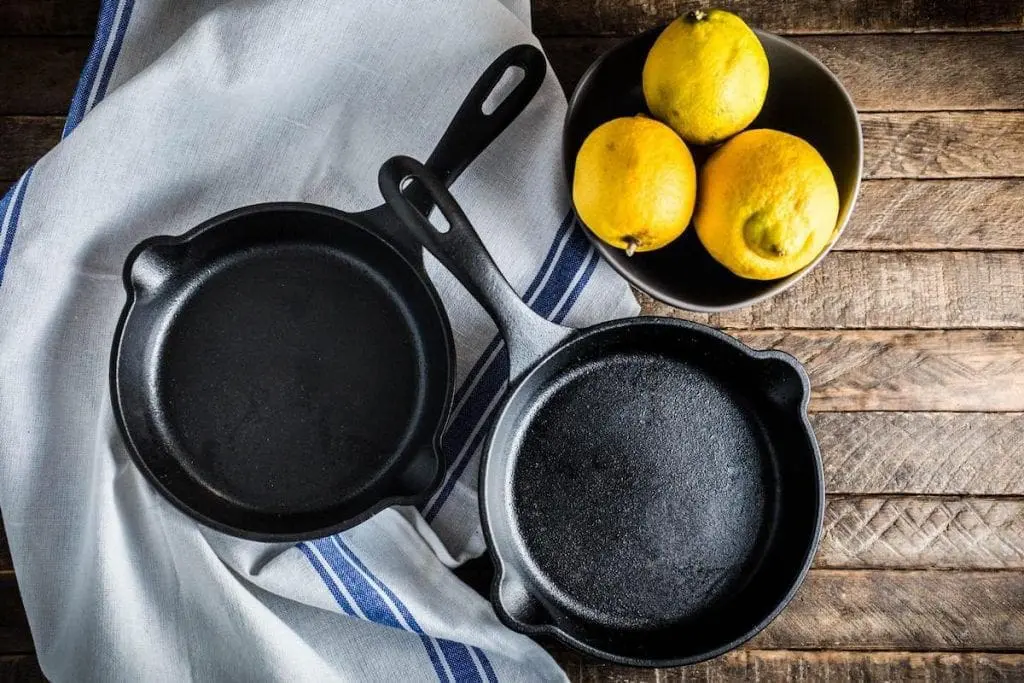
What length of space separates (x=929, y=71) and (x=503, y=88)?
1.36ft

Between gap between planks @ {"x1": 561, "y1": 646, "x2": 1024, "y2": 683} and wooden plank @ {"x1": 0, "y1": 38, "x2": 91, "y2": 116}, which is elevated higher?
wooden plank @ {"x1": 0, "y1": 38, "x2": 91, "y2": 116}

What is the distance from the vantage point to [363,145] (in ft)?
2.52

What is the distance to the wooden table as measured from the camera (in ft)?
2.61

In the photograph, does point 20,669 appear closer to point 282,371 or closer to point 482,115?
point 282,371

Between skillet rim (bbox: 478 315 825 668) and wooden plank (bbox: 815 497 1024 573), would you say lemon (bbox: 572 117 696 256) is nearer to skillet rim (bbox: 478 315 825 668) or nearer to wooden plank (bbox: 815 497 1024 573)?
skillet rim (bbox: 478 315 825 668)

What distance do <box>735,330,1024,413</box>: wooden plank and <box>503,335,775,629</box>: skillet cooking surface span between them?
0.08 metres

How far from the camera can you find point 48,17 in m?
0.83

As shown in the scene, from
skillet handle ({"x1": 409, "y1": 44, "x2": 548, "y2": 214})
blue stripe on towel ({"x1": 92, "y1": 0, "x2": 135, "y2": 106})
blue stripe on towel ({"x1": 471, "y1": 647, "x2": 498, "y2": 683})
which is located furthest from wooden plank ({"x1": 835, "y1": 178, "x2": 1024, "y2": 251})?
blue stripe on towel ({"x1": 92, "y1": 0, "x2": 135, "y2": 106})

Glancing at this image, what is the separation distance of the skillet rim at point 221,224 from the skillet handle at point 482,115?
0.19ft

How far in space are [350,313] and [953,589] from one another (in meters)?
0.62

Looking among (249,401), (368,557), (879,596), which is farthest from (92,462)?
(879,596)

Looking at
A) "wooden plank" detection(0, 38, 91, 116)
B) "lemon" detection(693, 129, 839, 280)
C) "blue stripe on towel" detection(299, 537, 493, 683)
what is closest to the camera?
"lemon" detection(693, 129, 839, 280)

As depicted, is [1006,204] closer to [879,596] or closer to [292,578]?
[879,596]

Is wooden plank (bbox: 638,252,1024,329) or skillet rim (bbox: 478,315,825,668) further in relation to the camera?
wooden plank (bbox: 638,252,1024,329)
